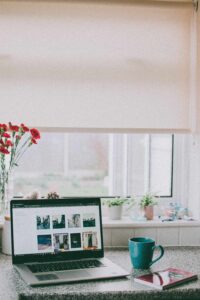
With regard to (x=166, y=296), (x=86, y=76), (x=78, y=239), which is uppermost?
(x=86, y=76)

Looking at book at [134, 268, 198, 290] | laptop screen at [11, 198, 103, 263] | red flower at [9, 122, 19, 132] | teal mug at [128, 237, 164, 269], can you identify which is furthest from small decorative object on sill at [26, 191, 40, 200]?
book at [134, 268, 198, 290]

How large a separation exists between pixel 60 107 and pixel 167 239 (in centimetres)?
84

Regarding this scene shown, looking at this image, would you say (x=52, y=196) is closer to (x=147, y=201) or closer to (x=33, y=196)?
(x=33, y=196)

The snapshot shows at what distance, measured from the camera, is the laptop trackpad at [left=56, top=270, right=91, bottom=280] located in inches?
75.7

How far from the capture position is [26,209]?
2158 millimetres

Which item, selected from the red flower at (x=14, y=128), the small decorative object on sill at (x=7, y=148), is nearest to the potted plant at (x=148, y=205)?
the small decorative object on sill at (x=7, y=148)

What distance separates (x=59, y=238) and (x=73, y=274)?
0.24 m

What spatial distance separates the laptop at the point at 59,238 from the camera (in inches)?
80.7

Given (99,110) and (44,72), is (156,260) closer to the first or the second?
(99,110)

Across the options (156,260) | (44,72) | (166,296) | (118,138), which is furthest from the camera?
(118,138)

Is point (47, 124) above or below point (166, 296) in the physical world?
above

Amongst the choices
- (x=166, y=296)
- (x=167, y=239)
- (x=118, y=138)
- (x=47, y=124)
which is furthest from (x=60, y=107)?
(x=166, y=296)

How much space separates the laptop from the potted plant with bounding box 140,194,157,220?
17.0 inches

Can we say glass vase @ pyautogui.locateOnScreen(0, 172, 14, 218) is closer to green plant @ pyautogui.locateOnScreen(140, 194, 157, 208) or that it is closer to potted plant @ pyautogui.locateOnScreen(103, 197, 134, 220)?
potted plant @ pyautogui.locateOnScreen(103, 197, 134, 220)
